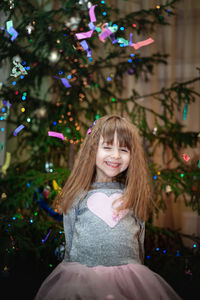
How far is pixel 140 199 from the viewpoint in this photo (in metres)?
1.47

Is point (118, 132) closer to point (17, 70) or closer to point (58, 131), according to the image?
point (58, 131)

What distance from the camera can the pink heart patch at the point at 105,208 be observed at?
1.38 meters

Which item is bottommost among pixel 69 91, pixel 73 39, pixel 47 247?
pixel 47 247

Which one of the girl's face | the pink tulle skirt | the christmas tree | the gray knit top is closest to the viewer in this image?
the pink tulle skirt

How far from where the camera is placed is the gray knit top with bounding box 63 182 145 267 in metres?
1.32

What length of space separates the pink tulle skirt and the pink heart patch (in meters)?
0.21

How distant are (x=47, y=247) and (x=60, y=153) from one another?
0.75 meters

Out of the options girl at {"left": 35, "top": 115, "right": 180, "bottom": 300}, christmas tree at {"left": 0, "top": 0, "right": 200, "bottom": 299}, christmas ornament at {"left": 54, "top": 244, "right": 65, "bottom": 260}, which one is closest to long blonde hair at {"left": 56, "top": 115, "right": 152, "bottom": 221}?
girl at {"left": 35, "top": 115, "right": 180, "bottom": 300}

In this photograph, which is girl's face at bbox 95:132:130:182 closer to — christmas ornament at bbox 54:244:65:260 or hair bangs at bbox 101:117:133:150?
hair bangs at bbox 101:117:133:150

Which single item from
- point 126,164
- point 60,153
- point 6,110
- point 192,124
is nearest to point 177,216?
point 192,124

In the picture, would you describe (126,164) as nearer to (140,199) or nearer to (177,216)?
(140,199)

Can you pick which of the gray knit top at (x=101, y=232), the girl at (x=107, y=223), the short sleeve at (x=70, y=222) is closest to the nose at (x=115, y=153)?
the girl at (x=107, y=223)

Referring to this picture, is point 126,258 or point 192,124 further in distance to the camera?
point 192,124

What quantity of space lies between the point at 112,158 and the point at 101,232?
0.34 m
